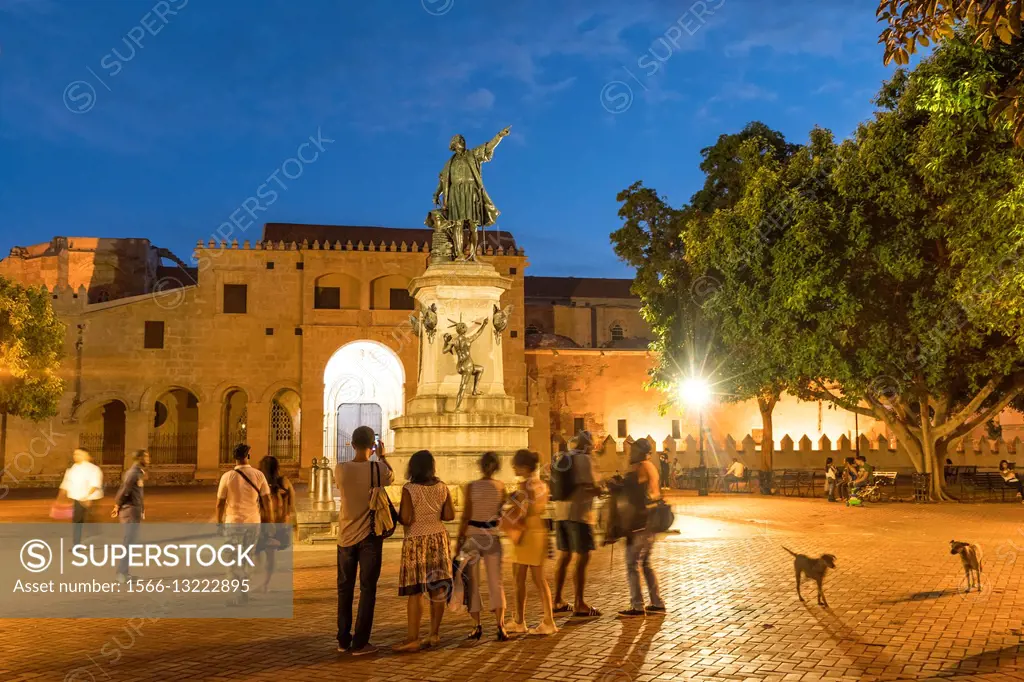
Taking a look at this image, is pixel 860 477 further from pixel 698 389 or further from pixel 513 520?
pixel 513 520

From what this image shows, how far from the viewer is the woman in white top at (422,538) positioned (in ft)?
21.7

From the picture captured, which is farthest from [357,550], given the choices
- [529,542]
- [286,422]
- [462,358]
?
[286,422]

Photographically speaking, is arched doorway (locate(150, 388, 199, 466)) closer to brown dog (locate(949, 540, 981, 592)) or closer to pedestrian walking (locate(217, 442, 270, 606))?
pedestrian walking (locate(217, 442, 270, 606))

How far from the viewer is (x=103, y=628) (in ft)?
25.7

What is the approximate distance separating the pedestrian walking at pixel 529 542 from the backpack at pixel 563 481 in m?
0.41

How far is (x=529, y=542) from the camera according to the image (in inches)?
291

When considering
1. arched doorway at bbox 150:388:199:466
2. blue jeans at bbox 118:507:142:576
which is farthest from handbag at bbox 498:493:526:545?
arched doorway at bbox 150:388:199:466

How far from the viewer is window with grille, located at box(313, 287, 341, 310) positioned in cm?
4106

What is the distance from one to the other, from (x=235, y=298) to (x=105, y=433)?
10.0 m

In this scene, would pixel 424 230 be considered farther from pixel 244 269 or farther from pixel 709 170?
pixel 709 170

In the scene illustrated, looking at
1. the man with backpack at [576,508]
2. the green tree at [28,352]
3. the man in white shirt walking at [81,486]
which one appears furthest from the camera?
the green tree at [28,352]

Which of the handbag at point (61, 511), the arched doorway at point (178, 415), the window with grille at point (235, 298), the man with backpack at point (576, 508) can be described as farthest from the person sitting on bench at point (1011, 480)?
the arched doorway at point (178, 415)

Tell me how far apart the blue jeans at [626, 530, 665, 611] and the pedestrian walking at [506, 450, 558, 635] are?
901 mm

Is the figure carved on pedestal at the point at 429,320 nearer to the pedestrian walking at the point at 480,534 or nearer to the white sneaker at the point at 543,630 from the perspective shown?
the pedestrian walking at the point at 480,534
